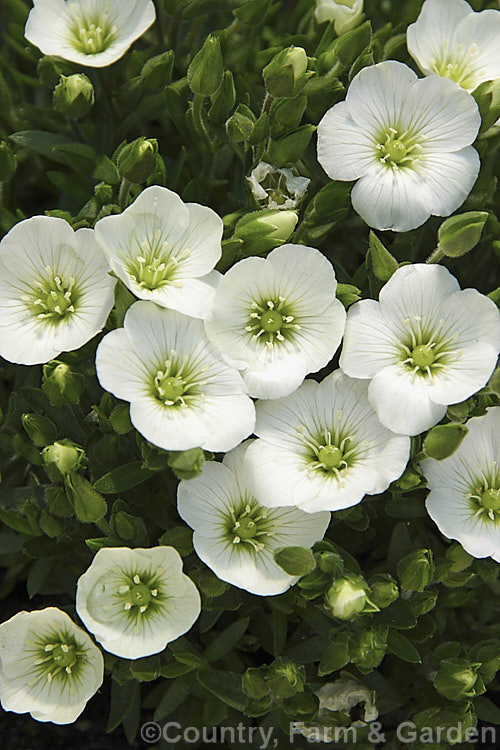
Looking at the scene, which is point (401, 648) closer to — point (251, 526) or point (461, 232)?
point (251, 526)

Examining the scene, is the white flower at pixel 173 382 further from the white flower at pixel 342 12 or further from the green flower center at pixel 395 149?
the white flower at pixel 342 12

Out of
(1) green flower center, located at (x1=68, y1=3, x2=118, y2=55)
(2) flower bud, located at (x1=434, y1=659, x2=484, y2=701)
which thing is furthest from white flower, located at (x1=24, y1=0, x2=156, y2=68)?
(2) flower bud, located at (x1=434, y1=659, x2=484, y2=701)

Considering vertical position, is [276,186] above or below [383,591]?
above

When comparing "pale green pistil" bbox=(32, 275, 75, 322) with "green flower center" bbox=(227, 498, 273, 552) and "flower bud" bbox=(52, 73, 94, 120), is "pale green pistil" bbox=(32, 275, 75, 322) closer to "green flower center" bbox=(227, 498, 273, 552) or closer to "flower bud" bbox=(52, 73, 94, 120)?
"flower bud" bbox=(52, 73, 94, 120)

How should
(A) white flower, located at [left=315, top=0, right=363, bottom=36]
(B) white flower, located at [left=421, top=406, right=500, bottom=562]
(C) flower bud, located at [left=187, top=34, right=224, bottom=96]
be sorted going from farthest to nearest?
(A) white flower, located at [left=315, top=0, right=363, bottom=36]
(C) flower bud, located at [left=187, top=34, right=224, bottom=96]
(B) white flower, located at [left=421, top=406, right=500, bottom=562]

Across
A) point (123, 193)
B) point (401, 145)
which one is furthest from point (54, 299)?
point (401, 145)

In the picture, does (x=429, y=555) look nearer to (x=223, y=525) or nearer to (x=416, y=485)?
(x=416, y=485)
